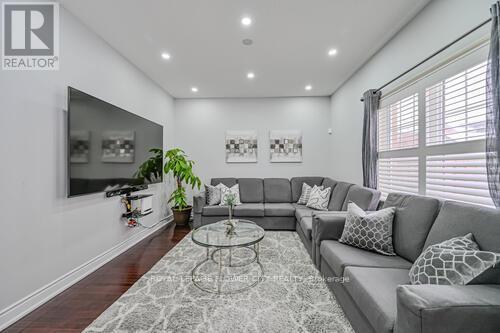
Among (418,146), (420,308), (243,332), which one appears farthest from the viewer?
(418,146)

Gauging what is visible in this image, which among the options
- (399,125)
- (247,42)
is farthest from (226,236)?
(399,125)

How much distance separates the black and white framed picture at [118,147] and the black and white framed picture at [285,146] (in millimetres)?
2791

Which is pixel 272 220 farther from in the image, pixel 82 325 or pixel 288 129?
pixel 82 325

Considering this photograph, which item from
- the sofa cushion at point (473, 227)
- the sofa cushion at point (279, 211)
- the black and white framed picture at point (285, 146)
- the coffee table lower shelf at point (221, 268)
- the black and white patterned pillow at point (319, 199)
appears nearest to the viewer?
the sofa cushion at point (473, 227)

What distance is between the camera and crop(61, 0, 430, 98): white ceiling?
205cm

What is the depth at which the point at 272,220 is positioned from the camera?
12.3 ft

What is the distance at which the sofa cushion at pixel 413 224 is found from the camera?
1.66 meters

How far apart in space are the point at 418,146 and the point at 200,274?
2753mm

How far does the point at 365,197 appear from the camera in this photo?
2562mm

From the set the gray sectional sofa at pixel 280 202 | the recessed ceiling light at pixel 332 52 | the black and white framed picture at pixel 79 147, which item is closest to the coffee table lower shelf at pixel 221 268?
the gray sectional sofa at pixel 280 202

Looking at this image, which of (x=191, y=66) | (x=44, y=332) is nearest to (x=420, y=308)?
(x=44, y=332)

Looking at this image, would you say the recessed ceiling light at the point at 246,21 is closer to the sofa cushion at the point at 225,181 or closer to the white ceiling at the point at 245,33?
the white ceiling at the point at 245,33

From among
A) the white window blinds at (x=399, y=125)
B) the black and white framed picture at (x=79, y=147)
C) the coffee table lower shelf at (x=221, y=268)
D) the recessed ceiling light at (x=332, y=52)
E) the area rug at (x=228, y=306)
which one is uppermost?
the recessed ceiling light at (x=332, y=52)

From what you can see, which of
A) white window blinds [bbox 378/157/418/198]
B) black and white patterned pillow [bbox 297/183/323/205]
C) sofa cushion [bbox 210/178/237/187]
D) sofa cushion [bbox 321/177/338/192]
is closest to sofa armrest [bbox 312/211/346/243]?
white window blinds [bbox 378/157/418/198]
